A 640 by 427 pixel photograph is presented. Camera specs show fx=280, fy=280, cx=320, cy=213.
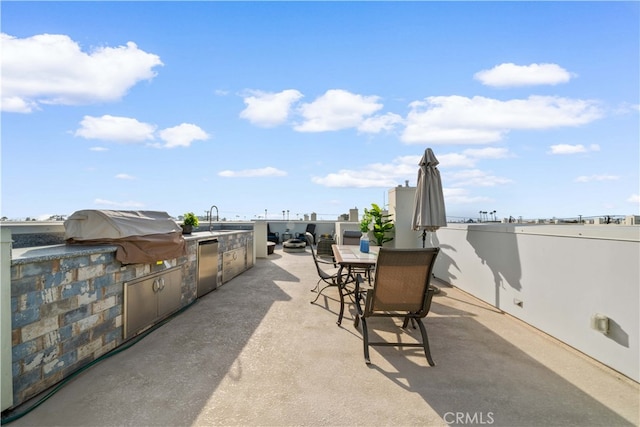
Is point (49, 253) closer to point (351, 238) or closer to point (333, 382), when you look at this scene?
point (333, 382)

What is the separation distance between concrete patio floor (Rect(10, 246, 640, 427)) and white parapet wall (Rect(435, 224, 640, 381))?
173 mm

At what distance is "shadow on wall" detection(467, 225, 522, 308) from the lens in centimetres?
341

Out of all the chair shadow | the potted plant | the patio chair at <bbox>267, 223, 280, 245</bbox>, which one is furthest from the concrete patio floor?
the patio chair at <bbox>267, 223, 280, 245</bbox>

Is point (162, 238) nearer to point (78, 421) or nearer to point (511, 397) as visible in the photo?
point (78, 421)

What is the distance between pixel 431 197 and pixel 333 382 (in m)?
3.38

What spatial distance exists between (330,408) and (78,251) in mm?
2219

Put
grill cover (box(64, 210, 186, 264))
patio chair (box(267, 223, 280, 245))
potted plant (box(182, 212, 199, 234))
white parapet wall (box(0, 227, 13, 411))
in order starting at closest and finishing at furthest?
1. white parapet wall (box(0, 227, 13, 411))
2. grill cover (box(64, 210, 186, 264))
3. potted plant (box(182, 212, 199, 234))
4. patio chair (box(267, 223, 280, 245))

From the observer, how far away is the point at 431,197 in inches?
179

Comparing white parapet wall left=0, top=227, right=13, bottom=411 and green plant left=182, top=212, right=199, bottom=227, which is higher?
green plant left=182, top=212, right=199, bottom=227

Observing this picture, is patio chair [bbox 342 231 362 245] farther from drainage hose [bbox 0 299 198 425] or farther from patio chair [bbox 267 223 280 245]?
patio chair [bbox 267 223 280 245]

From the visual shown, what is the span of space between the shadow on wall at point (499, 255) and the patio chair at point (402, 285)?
163 centimetres

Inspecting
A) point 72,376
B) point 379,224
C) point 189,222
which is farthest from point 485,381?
point 189,222

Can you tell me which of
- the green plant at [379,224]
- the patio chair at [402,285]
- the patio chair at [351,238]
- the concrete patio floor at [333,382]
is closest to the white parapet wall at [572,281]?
the concrete patio floor at [333,382]

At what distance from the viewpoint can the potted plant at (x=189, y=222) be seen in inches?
191
